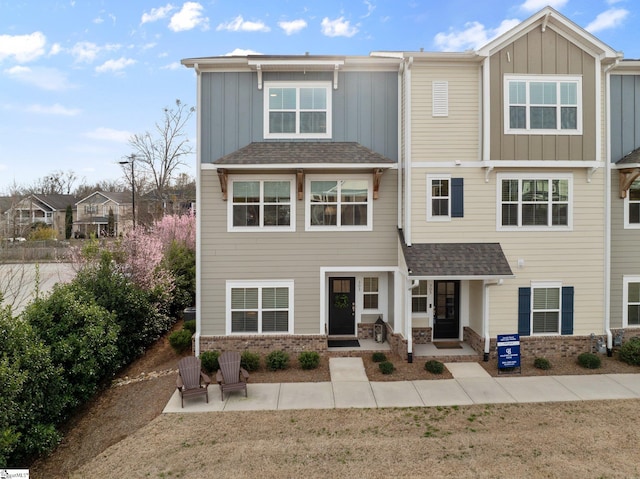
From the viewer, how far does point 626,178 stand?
11.1 meters

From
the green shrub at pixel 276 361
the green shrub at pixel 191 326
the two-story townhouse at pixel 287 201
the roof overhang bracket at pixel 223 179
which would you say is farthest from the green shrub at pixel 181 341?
the roof overhang bracket at pixel 223 179

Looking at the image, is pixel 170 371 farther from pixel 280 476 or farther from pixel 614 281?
pixel 614 281

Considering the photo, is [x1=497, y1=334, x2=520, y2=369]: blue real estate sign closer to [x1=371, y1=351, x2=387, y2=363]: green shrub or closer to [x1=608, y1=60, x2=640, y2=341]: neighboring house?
[x1=371, y1=351, x2=387, y2=363]: green shrub

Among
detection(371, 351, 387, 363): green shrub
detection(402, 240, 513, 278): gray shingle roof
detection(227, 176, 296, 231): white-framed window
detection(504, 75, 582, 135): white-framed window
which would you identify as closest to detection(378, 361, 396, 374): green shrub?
detection(371, 351, 387, 363): green shrub

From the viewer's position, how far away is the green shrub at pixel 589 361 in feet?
33.6

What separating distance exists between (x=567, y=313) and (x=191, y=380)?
10.9m

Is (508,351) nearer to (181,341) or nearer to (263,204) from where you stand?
(263,204)

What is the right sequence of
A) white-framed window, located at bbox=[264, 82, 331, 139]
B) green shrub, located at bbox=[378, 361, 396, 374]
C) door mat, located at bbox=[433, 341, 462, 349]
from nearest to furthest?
green shrub, located at bbox=[378, 361, 396, 374] → white-framed window, located at bbox=[264, 82, 331, 139] → door mat, located at bbox=[433, 341, 462, 349]

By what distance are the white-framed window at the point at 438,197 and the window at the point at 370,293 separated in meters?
2.98

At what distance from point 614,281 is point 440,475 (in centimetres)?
954

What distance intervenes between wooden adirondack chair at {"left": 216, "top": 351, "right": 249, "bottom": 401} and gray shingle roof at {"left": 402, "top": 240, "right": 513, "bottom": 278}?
208 inches

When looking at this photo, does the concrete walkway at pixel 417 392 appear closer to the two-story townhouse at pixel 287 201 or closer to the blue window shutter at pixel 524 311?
the blue window shutter at pixel 524 311

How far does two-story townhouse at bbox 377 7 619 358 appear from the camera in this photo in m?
10.7

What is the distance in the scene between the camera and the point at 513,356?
1010cm
